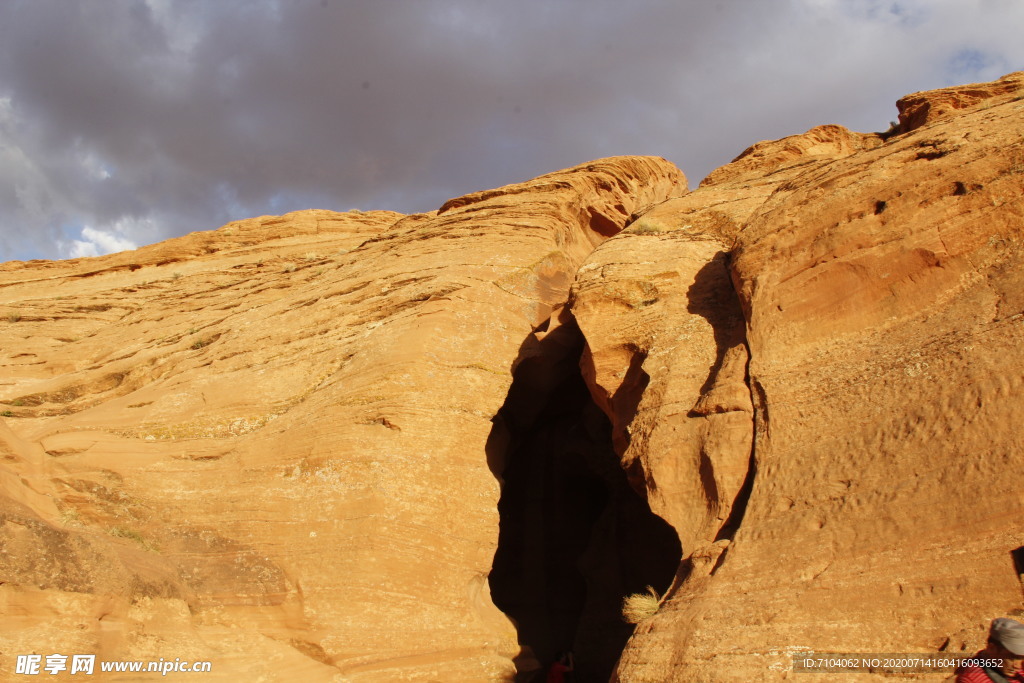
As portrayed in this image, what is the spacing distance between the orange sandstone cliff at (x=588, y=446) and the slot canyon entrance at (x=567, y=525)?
3.5 inches

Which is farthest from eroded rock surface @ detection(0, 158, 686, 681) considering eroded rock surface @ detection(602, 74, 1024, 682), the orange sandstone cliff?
eroded rock surface @ detection(602, 74, 1024, 682)

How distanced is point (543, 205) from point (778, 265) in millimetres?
7390

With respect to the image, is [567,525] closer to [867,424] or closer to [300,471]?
[300,471]

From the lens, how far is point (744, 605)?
742 cm

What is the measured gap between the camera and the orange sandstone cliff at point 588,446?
23.7 ft

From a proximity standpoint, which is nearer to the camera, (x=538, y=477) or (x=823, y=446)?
(x=823, y=446)

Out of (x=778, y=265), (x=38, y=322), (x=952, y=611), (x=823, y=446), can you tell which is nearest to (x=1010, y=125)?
(x=778, y=265)

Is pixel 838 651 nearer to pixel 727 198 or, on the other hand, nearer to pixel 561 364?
pixel 561 364

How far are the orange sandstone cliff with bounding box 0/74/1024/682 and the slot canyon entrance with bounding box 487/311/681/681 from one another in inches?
3.5

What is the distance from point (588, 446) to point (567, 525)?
2.03m

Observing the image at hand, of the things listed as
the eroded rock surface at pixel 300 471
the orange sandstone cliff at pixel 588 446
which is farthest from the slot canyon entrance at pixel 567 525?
the eroded rock surface at pixel 300 471

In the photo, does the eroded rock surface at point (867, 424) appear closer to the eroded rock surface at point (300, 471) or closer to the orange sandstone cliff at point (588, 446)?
the orange sandstone cliff at point (588, 446)

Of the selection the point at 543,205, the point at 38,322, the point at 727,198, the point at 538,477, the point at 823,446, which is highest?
the point at 38,322

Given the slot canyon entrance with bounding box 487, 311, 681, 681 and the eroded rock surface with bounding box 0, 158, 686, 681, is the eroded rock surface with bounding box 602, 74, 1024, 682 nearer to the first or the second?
the eroded rock surface with bounding box 0, 158, 686, 681
